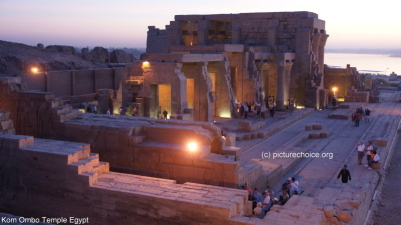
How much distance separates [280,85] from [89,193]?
20.0 metres

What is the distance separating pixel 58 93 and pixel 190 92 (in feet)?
25.2

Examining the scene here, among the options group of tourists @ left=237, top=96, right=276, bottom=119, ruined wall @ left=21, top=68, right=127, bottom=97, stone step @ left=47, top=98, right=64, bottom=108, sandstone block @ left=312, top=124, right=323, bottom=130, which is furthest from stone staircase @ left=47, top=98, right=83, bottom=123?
group of tourists @ left=237, top=96, right=276, bottom=119

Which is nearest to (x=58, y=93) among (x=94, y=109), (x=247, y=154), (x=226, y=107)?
(x=94, y=109)

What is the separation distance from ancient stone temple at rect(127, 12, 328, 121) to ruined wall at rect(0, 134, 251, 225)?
25.3 feet

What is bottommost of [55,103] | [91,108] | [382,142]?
[382,142]

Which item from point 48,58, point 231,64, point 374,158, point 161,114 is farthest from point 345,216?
point 48,58

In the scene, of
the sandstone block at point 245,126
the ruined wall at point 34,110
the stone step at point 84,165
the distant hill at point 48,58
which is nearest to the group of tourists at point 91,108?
the ruined wall at point 34,110

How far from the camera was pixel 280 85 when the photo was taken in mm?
27812

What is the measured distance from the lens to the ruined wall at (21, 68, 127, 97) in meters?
22.9

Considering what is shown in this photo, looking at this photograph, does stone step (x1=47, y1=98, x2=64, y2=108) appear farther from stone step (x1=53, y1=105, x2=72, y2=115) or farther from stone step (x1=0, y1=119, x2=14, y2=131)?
stone step (x1=0, y1=119, x2=14, y2=131)

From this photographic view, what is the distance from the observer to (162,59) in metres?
18.5
